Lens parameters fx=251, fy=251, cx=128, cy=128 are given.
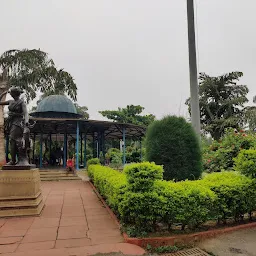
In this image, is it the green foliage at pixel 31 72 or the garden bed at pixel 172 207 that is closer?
the garden bed at pixel 172 207

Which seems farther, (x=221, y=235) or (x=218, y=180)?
(x=218, y=180)

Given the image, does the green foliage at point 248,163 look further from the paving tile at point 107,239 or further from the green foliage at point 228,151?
the green foliage at point 228,151

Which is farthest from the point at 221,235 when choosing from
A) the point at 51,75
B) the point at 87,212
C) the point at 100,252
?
the point at 51,75

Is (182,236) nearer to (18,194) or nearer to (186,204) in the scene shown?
(186,204)

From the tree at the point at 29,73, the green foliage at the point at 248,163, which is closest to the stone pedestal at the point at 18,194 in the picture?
the green foliage at the point at 248,163

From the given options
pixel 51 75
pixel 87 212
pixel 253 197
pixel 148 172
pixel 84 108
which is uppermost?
pixel 84 108

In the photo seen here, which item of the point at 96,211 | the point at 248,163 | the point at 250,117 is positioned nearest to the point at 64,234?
the point at 96,211

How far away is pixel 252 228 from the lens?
15.5ft

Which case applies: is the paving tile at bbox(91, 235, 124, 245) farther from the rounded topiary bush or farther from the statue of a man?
the statue of a man

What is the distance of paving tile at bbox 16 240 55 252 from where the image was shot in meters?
3.78

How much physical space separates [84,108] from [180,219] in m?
47.7

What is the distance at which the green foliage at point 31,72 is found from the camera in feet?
53.1

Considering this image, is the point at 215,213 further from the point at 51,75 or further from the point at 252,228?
the point at 51,75

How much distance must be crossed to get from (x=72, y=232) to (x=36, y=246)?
32.2 inches
